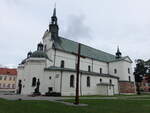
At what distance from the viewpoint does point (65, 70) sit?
31578 mm

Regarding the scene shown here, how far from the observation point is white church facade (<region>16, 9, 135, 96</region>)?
3062 cm

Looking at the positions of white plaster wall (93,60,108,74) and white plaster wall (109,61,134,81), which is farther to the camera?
white plaster wall (109,61,134,81)

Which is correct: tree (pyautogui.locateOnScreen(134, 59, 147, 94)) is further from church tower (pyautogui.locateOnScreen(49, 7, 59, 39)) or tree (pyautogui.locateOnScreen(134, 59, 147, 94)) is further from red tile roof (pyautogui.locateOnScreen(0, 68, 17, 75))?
red tile roof (pyautogui.locateOnScreen(0, 68, 17, 75))

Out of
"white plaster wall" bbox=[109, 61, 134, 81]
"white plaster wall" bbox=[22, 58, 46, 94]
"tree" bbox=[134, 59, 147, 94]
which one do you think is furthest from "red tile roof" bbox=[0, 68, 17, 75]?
"tree" bbox=[134, 59, 147, 94]

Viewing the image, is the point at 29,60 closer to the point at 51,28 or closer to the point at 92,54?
the point at 51,28

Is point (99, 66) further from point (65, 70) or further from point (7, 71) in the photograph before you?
point (7, 71)

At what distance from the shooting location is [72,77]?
108 feet

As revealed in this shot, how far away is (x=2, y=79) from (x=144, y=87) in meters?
74.3

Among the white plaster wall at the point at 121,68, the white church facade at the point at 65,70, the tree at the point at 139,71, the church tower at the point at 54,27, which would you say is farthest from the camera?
the tree at the point at 139,71

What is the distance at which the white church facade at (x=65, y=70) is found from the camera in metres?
30.6
